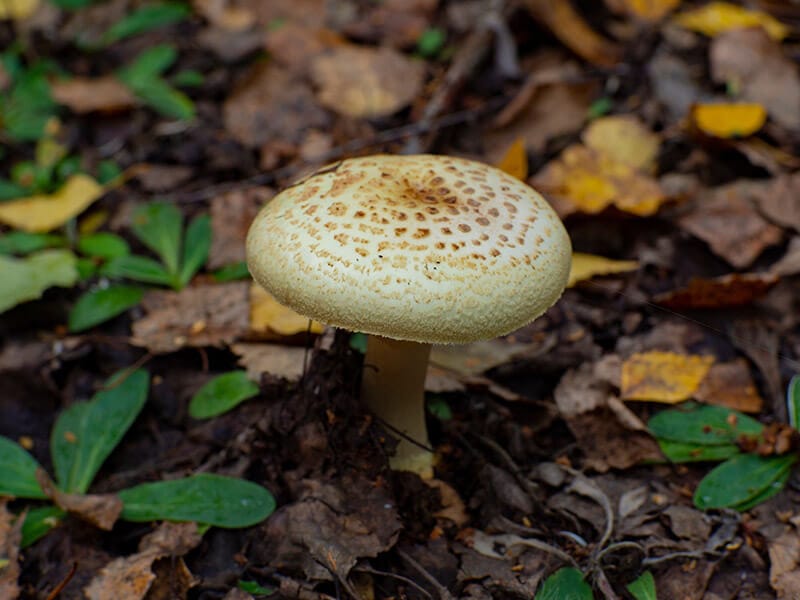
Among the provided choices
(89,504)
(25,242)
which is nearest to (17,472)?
(89,504)

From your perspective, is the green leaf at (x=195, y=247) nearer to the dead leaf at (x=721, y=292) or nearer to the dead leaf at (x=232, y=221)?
the dead leaf at (x=232, y=221)

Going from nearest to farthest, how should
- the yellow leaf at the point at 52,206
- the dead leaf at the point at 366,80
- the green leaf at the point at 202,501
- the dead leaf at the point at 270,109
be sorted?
the green leaf at the point at 202,501 < the yellow leaf at the point at 52,206 < the dead leaf at the point at 270,109 < the dead leaf at the point at 366,80

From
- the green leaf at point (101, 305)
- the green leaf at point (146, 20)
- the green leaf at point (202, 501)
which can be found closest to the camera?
the green leaf at point (202, 501)

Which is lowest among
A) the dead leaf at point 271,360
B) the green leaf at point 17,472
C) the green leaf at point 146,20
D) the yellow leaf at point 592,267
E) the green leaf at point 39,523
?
the green leaf at point 39,523

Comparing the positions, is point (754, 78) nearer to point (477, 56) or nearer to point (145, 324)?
point (477, 56)

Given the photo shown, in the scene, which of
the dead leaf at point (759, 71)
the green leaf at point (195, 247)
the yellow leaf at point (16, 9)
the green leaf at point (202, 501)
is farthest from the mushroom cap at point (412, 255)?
the yellow leaf at point (16, 9)

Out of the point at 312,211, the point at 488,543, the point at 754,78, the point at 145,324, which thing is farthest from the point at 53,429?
the point at 754,78
